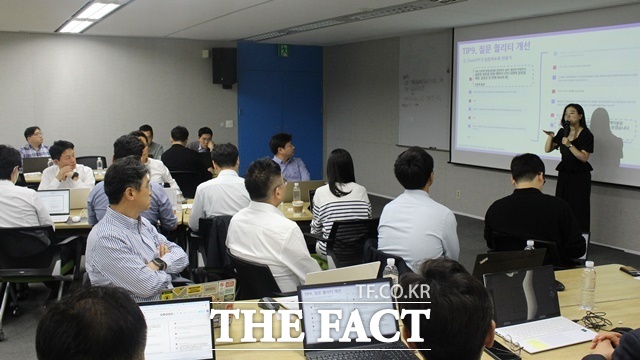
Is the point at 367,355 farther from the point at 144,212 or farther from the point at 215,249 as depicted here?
the point at 144,212

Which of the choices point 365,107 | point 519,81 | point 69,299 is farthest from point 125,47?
point 69,299

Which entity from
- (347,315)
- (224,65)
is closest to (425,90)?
(224,65)

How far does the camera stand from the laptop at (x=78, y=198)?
5.23 meters

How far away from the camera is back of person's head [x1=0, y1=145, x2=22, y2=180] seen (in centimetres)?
422

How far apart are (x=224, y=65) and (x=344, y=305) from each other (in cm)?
857

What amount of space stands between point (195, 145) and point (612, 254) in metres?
6.07

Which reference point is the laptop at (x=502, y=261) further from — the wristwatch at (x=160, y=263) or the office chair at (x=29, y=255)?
the office chair at (x=29, y=255)

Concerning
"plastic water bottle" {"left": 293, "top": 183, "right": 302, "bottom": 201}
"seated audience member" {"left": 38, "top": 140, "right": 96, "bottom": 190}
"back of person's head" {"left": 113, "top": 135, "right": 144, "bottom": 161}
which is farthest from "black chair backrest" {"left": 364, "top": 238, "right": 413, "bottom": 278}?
"seated audience member" {"left": 38, "top": 140, "right": 96, "bottom": 190}

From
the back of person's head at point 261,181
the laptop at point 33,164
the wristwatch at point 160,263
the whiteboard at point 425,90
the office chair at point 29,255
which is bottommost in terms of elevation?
the office chair at point 29,255

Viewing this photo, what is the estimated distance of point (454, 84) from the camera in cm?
808

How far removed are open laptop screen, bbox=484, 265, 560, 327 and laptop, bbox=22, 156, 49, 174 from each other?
21.0 ft

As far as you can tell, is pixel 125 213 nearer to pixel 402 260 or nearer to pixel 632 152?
pixel 402 260

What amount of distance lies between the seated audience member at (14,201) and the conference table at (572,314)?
250 centimetres

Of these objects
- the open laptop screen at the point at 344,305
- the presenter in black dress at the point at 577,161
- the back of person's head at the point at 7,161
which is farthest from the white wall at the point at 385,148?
the back of person's head at the point at 7,161
